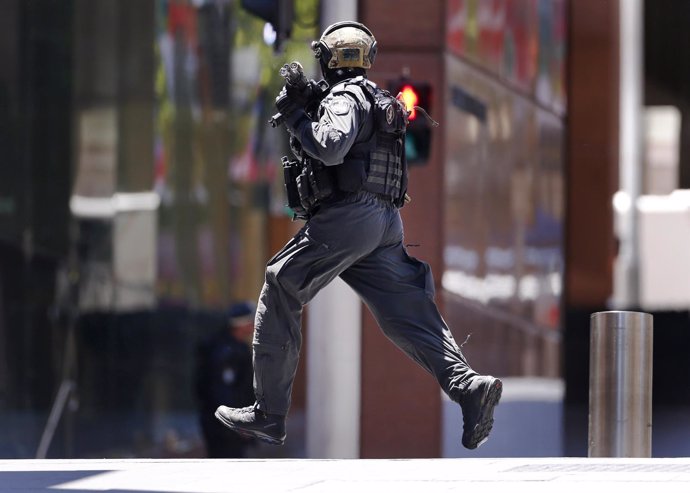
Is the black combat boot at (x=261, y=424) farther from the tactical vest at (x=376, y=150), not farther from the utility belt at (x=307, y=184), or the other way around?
the tactical vest at (x=376, y=150)

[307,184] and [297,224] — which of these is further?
[297,224]

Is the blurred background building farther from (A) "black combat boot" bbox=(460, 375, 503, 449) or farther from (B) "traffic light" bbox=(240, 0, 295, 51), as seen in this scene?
(A) "black combat boot" bbox=(460, 375, 503, 449)

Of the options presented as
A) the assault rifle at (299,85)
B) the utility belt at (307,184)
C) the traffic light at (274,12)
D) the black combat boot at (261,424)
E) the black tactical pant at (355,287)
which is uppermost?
A: the traffic light at (274,12)

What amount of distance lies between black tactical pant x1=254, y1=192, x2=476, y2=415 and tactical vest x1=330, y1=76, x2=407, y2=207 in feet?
0.20

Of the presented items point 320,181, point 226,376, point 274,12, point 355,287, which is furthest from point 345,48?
point 226,376

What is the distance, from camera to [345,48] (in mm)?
6629

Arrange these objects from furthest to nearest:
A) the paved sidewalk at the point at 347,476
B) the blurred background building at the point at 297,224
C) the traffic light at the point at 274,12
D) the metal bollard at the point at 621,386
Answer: the blurred background building at the point at 297,224 → the traffic light at the point at 274,12 → the metal bollard at the point at 621,386 → the paved sidewalk at the point at 347,476

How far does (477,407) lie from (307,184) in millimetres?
1080

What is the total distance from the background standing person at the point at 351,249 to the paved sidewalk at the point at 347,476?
241 mm

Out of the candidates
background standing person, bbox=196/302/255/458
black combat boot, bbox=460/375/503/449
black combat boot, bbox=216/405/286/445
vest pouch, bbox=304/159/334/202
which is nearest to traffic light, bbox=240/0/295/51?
vest pouch, bbox=304/159/334/202

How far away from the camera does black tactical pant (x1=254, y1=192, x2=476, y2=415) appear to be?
21.4 feet

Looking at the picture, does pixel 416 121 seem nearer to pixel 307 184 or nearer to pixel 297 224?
pixel 297 224

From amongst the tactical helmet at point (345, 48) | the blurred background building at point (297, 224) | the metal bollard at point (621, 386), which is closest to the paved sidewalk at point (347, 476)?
the metal bollard at point (621, 386)

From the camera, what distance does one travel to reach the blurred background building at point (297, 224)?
1273 cm
